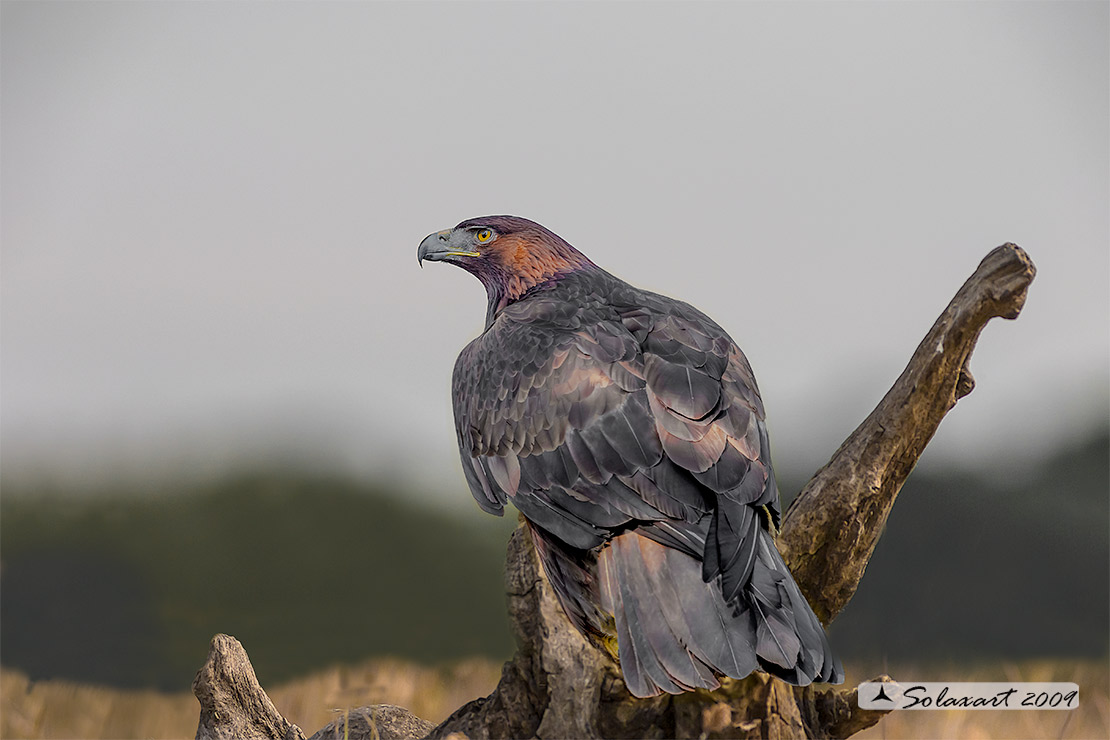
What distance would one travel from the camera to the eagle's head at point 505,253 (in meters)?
3.38

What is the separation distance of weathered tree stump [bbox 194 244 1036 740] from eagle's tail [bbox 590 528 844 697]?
0.29 meters

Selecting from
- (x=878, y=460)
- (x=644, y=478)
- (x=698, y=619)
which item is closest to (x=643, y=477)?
(x=644, y=478)

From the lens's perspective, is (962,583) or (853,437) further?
(962,583)

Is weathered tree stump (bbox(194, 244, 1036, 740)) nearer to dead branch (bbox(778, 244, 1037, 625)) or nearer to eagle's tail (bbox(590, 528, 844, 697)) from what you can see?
dead branch (bbox(778, 244, 1037, 625))

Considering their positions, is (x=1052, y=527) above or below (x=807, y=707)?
above

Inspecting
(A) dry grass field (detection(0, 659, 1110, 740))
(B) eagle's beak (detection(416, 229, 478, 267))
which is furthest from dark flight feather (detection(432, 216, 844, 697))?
(A) dry grass field (detection(0, 659, 1110, 740))

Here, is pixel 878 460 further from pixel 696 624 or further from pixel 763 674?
pixel 696 624

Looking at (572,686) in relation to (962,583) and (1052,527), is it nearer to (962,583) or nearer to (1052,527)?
(962,583)

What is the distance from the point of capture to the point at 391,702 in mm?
3832

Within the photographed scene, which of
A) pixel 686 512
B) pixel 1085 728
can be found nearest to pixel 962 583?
pixel 1085 728

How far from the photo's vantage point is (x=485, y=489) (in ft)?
9.68

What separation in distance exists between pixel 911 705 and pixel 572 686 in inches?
45.7

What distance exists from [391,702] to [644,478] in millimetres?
1928

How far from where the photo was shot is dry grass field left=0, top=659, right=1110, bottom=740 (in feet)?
12.1
